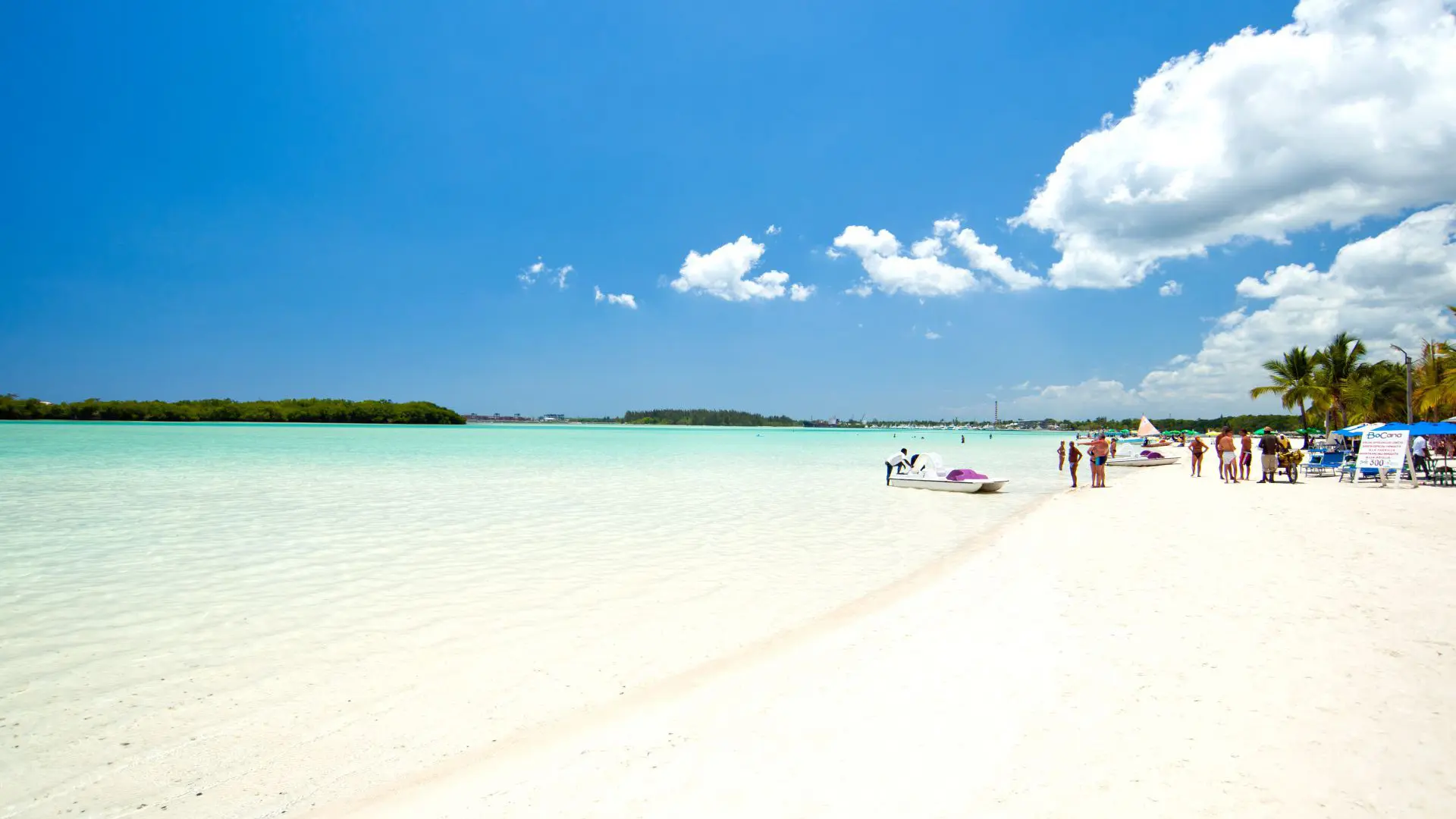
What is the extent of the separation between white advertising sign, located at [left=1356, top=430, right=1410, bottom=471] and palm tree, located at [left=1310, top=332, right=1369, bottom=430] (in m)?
29.0

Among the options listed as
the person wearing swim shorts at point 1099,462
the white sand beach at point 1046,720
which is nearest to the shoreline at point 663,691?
the white sand beach at point 1046,720

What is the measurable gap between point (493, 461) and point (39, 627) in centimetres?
2818

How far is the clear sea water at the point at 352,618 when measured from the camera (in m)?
3.98

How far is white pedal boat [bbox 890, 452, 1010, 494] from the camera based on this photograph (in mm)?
19562

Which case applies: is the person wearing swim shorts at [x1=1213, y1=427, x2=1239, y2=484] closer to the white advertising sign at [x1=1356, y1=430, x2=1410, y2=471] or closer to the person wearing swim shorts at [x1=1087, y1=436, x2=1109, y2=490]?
the white advertising sign at [x1=1356, y1=430, x2=1410, y2=471]

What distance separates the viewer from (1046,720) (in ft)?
12.7

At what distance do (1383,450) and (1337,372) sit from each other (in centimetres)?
3170

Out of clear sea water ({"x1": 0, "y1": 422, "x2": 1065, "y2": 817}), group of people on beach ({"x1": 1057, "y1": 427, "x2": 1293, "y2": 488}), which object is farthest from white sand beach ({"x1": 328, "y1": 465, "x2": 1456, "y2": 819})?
group of people on beach ({"x1": 1057, "y1": 427, "x2": 1293, "y2": 488})

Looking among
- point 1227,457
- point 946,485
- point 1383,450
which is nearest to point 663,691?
point 946,485

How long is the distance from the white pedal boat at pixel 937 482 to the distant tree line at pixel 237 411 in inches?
6114

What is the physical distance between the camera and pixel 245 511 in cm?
1465

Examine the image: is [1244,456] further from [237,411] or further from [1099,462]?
[237,411]

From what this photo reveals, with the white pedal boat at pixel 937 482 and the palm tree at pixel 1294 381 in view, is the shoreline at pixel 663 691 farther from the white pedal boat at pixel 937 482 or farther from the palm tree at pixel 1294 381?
the palm tree at pixel 1294 381

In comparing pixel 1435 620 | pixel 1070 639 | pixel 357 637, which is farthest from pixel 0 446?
pixel 1435 620
